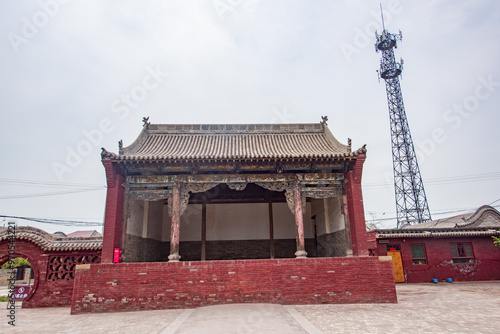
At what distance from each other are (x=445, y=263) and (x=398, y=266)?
85.9 inches

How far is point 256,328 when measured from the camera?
593cm

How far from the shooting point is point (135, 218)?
10.7 m

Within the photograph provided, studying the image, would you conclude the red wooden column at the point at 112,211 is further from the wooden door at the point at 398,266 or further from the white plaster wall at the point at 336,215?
the wooden door at the point at 398,266

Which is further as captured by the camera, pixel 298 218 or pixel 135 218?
pixel 135 218

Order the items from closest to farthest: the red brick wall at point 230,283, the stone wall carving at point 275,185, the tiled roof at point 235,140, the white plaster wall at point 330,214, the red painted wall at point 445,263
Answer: the red brick wall at point 230,283, the stone wall carving at point 275,185, the white plaster wall at point 330,214, the tiled roof at point 235,140, the red painted wall at point 445,263

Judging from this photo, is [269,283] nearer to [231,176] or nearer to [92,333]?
[231,176]

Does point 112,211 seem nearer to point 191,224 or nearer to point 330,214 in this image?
point 191,224

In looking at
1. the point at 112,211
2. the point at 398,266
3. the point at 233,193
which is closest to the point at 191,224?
the point at 233,193

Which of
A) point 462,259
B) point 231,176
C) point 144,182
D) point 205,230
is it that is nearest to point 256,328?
point 231,176

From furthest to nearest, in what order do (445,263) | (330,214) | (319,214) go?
1. (445,263)
2. (319,214)
3. (330,214)

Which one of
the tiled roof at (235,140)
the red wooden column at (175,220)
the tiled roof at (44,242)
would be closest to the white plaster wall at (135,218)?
the tiled roof at (44,242)

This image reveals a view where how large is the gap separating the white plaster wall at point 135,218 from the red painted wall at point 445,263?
35.7 feet

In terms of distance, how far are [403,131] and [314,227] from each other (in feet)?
61.2

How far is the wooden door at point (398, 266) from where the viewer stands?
14734 mm
